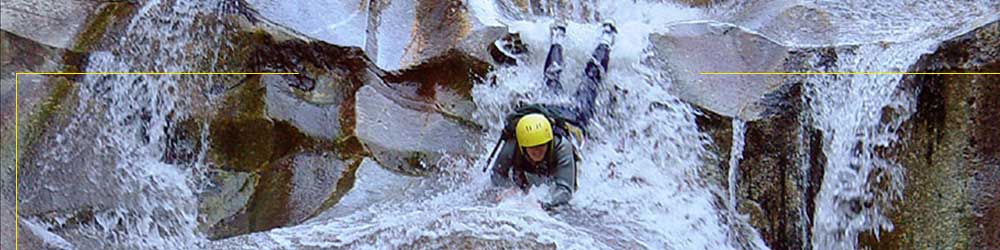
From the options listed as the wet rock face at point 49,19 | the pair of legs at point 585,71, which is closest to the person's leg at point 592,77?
the pair of legs at point 585,71

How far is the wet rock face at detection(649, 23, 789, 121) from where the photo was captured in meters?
5.55

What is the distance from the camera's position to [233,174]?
5793mm

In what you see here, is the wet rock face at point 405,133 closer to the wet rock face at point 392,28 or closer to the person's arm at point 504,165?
the wet rock face at point 392,28

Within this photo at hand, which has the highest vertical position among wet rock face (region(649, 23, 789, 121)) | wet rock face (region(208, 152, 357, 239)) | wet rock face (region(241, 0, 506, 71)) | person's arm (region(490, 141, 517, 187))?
wet rock face (region(649, 23, 789, 121))

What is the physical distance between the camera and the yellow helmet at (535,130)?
4.91 meters

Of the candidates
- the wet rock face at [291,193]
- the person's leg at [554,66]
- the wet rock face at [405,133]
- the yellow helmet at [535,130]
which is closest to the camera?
the yellow helmet at [535,130]

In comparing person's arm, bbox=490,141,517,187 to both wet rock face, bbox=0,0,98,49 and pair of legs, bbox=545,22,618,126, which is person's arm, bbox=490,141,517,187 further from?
wet rock face, bbox=0,0,98,49

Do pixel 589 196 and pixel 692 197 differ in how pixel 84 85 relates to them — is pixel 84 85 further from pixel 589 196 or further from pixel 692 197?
pixel 692 197

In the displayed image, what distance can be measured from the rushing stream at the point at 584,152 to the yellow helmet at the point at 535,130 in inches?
17.8

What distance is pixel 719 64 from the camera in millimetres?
5824

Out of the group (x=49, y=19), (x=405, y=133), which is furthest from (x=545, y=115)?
(x=49, y=19)

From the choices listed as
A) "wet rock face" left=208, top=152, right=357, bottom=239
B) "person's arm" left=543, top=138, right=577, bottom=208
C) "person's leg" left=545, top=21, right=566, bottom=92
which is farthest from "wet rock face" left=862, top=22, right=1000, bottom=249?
"wet rock face" left=208, top=152, right=357, bottom=239

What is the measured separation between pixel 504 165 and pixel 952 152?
8.63 feet

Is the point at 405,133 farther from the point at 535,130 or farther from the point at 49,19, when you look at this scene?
the point at 49,19
